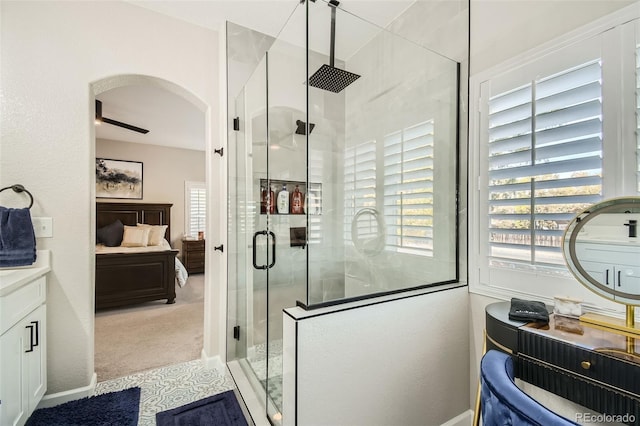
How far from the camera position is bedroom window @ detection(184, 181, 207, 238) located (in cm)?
648

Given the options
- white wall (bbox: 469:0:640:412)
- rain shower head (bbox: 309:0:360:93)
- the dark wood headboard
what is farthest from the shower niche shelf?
the dark wood headboard

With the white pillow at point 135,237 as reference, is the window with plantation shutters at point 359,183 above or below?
above

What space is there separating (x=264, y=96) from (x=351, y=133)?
29.2 inches

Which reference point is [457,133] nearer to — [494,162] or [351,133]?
[494,162]

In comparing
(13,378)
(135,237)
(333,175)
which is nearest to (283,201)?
(333,175)

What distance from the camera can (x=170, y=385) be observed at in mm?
2168

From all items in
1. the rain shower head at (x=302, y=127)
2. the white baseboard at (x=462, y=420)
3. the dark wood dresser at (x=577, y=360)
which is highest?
the rain shower head at (x=302, y=127)

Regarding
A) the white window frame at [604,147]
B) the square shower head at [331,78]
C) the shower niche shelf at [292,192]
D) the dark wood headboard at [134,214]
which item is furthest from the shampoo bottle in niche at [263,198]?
the dark wood headboard at [134,214]

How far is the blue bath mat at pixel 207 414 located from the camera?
1766 mm

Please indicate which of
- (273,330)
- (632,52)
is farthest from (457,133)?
(273,330)

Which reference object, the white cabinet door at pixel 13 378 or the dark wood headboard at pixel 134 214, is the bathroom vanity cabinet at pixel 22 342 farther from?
the dark wood headboard at pixel 134 214

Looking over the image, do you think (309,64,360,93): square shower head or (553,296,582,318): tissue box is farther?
(309,64,360,93): square shower head

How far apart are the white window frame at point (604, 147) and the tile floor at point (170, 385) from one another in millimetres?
1972

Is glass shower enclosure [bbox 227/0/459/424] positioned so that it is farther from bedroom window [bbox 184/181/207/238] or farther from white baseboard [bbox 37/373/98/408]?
bedroom window [bbox 184/181/207/238]
